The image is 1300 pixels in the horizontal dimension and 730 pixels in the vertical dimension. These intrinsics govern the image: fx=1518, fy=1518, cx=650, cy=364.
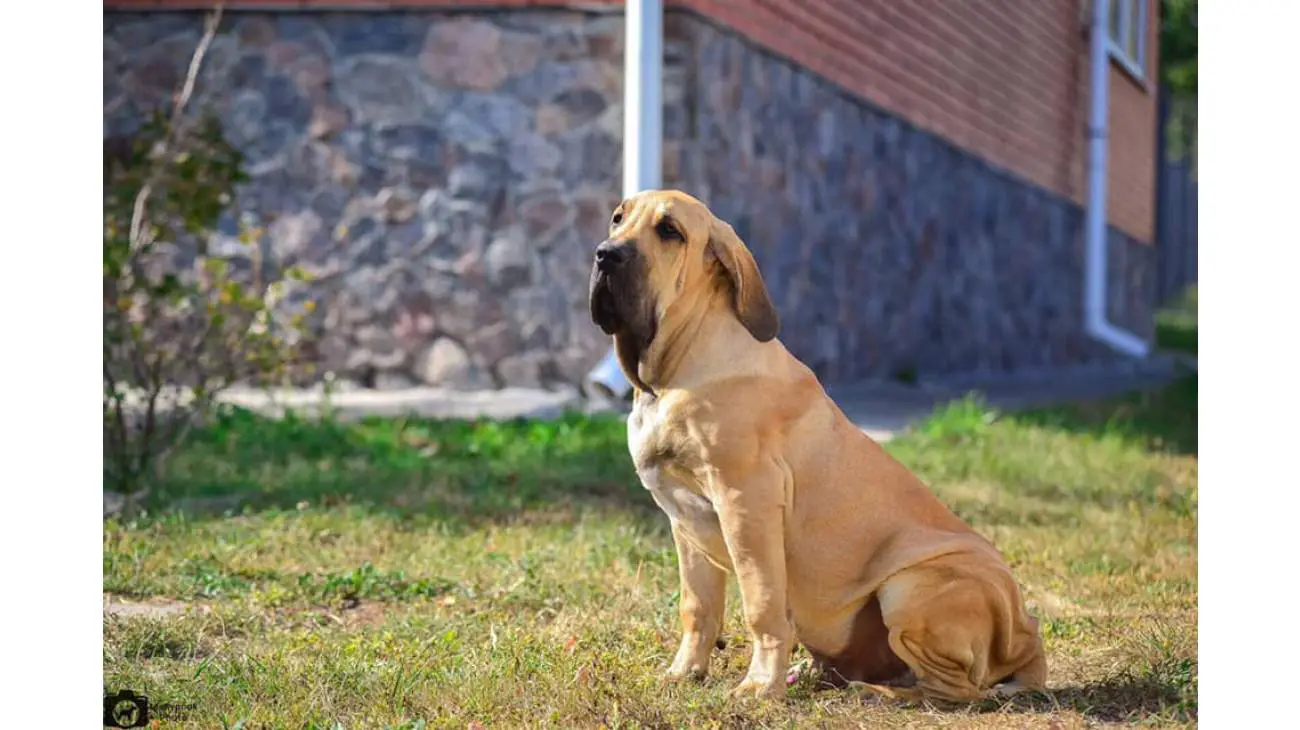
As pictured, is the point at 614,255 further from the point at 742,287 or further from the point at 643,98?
the point at 643,98

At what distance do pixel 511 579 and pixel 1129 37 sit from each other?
11.5m

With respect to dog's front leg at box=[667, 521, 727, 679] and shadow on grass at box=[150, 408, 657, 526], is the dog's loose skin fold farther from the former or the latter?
shadow on grass at box=[150, 408, 657, 526]

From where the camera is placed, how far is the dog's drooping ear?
3.15m

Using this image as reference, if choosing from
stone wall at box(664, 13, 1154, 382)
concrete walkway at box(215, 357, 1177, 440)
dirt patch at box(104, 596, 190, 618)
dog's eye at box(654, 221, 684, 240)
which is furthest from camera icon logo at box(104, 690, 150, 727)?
→ stone wall at box(664, 13, 1154, 382)

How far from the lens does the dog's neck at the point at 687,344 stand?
123 inches

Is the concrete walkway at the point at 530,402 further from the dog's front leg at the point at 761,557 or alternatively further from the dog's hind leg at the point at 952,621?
the dog's front leg at the point at 761,557

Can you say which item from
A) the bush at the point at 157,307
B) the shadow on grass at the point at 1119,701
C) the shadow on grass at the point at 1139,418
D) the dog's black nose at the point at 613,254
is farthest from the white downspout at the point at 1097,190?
the dog's black nose at the point at 613,254

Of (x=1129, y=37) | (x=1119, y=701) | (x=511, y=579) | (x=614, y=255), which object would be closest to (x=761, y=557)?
(x=614, y=255)

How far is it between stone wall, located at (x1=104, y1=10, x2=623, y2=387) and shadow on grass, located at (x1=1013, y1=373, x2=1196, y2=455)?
2.68 metres

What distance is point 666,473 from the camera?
3.18 meters

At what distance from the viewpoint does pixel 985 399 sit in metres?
9.73
